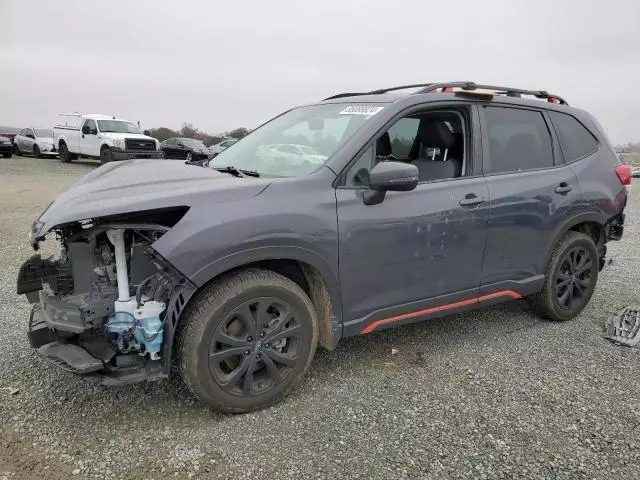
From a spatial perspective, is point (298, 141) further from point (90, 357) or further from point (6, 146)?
point (6, 146)

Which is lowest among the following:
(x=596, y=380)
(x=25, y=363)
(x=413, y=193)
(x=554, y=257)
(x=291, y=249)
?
(x=596, y=380)

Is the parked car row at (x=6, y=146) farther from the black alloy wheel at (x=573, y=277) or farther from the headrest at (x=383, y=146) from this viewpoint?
the black alloy wheel at (x=573, y=277)

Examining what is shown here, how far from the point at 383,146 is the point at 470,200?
70 centimetres

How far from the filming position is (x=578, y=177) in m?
4.09

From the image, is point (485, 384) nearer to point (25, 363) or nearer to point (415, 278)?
point (415, 278)

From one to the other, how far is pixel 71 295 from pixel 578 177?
12.6 feet

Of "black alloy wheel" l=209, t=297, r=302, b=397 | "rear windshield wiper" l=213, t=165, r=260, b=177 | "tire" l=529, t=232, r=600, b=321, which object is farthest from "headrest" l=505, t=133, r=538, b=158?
"black alloy wheel" l=209, t=297, r=302, b=397

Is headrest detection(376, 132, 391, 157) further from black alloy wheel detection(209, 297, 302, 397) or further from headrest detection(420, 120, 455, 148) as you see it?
black alloy wheel detection(209, 297, 302, 397)

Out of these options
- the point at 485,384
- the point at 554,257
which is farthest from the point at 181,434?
the point at 554,257

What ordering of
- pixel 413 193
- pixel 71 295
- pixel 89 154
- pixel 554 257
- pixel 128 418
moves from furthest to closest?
A: pixel 89 154 → pixel 554 257 → pixel 413 193 → pixel 128 418 → pixel 71 295

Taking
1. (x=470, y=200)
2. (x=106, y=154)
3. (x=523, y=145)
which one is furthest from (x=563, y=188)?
(x=106, y=154)

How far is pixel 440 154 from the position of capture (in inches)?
145

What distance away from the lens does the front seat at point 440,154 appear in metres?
3.52

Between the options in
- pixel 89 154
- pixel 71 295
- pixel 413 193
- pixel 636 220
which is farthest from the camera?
pixel 89 154
